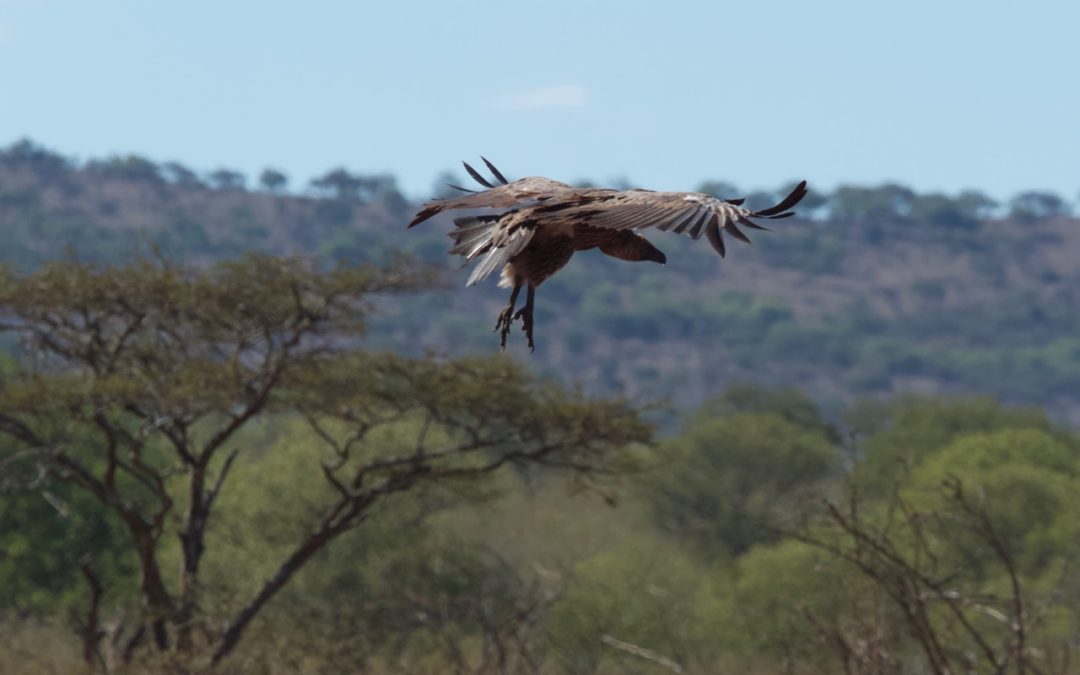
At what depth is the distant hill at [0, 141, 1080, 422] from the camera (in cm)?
16350

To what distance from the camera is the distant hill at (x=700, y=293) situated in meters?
164

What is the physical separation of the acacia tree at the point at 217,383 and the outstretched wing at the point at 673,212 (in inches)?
742

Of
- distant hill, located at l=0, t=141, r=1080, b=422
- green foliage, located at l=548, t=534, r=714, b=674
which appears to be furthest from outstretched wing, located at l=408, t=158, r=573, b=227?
distant hill, located at l=0, t=141, r=1080, b=422

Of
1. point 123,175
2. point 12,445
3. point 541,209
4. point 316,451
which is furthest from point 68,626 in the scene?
point 123,175

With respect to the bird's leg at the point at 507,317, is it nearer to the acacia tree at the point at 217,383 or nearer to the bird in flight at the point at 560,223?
the bird in flight at the point at 560,223

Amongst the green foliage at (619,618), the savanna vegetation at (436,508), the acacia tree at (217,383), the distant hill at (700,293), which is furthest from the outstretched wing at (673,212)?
the distant hill at (700,293)

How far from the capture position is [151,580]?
2584cm

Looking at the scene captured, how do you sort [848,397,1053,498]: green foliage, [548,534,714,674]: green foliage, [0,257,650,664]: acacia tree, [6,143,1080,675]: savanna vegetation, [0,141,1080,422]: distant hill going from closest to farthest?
[6,143,1080,675]: savanna vegetation, [0,257,650,664]: acacia tree, [548,534,714,674]: green foliage, [848,397,1053,498]: green foliage, [0,141,1080,422]: distant hill

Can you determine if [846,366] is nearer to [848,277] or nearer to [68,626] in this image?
[848,277]

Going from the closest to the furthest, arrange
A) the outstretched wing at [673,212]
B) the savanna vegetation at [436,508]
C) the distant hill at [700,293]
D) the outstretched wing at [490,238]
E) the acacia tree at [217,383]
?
the outstretched wing at [673,212], the outstretched wing at [490,238], the savanna vegetation at [436,508], the acacia tree at [217,383], the distant hill at [700,293]

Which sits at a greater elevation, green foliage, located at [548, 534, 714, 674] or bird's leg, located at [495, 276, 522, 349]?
bird's leg, located at [495, 276, 522, 349]

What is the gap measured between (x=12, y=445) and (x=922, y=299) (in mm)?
157883

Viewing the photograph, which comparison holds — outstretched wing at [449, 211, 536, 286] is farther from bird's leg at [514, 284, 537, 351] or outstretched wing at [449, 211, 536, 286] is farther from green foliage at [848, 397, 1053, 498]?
green foliage at [848, 397, 1053, 498]

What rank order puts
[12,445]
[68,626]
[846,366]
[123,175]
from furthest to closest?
[123,175], [846,366], [12,445], [68,626]
